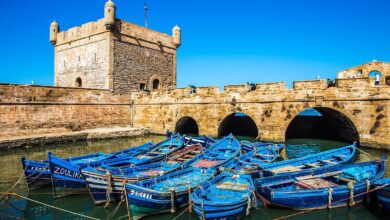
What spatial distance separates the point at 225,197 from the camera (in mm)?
6715

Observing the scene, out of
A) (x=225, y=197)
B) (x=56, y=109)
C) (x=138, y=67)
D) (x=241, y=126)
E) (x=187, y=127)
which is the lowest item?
(x=225, y=197)

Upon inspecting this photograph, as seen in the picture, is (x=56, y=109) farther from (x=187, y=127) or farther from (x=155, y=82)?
(x=187, y=127)

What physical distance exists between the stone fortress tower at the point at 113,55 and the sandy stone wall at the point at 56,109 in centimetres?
156

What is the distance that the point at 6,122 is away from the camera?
1611 centimetres

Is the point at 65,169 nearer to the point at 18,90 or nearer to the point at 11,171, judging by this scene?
the point at 11,171

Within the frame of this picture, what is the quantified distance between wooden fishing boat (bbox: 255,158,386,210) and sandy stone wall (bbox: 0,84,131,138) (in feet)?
50.8

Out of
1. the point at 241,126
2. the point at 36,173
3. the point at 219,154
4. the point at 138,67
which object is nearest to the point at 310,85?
the point at 219,154

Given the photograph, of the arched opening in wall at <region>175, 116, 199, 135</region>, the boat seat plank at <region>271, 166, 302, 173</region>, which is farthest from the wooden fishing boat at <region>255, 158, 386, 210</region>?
the arched opening in wall at <region>175, 116, 199, 135</region>

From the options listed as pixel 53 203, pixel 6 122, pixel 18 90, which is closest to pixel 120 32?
pixel 18 90

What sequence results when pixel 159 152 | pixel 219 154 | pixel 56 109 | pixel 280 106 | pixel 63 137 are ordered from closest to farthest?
pixel 219 154, pixel 159 152, pixel 280 106, pixel 63 137, pixel 56 109

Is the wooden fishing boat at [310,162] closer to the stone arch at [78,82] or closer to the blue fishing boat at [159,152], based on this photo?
the blue fishing boat at [159,152]

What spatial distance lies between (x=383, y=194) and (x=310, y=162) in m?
3.19

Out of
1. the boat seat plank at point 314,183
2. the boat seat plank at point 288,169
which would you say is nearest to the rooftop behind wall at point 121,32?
the boat seat plank at point 288,169

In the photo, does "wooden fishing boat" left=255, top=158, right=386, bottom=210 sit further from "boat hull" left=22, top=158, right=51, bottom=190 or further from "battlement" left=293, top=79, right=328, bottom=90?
"battlement" left=293, top=79, right=328, bottom=90
